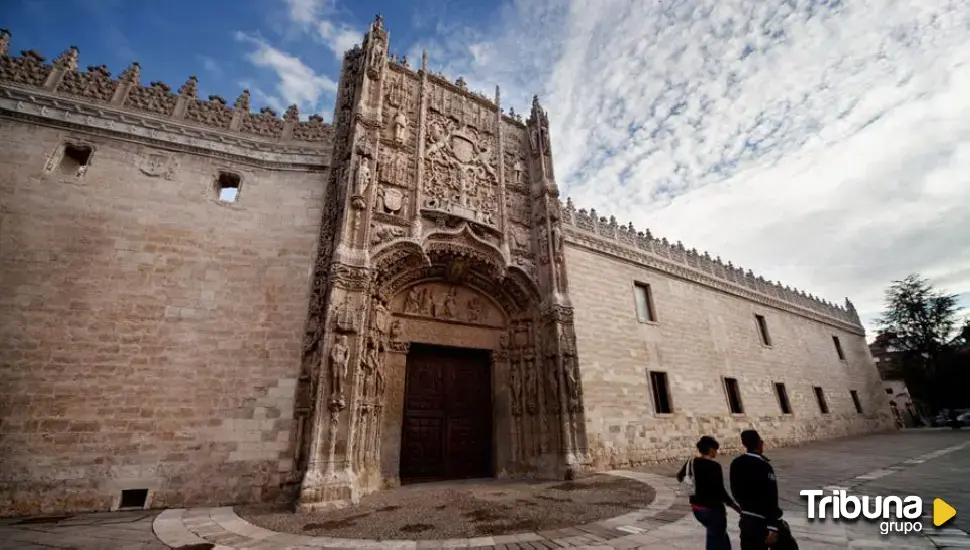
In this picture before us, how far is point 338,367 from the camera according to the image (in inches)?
284

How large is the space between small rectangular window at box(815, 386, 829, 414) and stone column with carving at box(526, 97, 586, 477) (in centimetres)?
1960

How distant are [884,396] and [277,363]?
128ft

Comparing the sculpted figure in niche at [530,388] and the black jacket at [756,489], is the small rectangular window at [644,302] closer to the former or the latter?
the sculpted figure in niche at [530,388]

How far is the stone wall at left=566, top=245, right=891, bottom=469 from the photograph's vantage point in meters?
12.0

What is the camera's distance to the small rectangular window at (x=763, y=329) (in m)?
19.1

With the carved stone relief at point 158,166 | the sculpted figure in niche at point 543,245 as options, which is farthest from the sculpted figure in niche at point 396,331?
the carved stone relief at point 158,166

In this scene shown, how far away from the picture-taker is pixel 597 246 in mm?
14031

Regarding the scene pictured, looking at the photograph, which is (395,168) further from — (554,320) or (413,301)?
(554,320)

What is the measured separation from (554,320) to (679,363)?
23.2 feet

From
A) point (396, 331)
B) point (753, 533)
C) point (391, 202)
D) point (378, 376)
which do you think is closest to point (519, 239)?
point (391, 202)

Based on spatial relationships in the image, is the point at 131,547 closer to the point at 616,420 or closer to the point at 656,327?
the point at 616,420

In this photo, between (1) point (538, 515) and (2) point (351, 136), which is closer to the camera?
(1) point (538, 515)

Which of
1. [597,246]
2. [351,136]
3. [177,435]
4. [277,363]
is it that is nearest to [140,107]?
[351,136]

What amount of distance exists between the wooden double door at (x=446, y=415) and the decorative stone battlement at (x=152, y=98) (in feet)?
21.6
